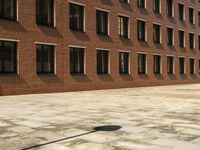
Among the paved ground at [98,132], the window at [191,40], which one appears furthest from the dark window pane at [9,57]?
the window at [191,40]

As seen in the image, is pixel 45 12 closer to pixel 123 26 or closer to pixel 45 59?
pixel 45 59

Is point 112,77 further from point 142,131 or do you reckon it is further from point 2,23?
point 142,131

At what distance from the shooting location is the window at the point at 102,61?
84.1 ft

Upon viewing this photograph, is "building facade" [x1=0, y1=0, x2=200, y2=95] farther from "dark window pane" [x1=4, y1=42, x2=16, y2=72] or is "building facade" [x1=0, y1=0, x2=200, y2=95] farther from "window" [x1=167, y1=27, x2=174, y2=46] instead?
"window" [x1=167, y1=27, x2=174, y2=46]

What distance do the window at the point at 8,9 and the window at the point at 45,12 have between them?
1782 millimetres

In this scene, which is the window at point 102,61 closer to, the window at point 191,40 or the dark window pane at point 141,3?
the dark window pane at point 141,3

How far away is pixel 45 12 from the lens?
21453 mm

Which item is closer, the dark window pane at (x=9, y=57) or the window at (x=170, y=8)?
the dark window pane at (x=9, y=57)

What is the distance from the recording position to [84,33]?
24172mm

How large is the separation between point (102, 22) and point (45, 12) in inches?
249

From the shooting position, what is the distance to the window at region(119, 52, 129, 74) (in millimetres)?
27953

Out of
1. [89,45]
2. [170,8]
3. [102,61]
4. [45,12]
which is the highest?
[170,8]

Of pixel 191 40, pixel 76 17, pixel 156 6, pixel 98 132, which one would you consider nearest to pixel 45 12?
pixel 76 17

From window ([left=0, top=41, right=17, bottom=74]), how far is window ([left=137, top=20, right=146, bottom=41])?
1451 centimetres
